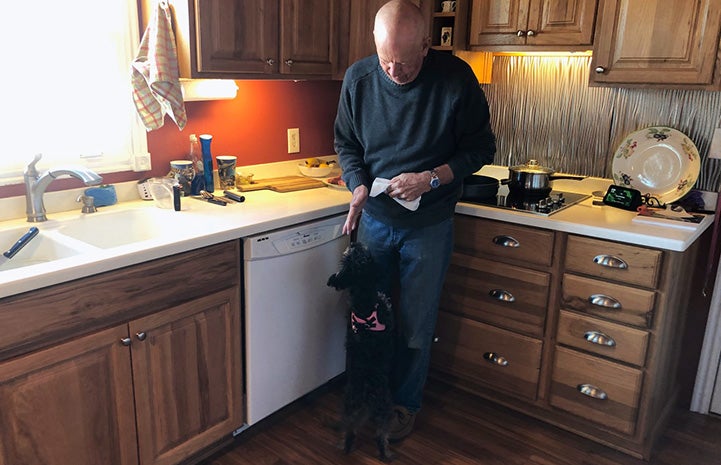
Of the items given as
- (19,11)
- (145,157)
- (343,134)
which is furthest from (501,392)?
(19,11)

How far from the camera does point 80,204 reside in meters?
2.18

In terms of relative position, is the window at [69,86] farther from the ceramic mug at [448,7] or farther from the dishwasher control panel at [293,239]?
the ceramic mug at [448,7]

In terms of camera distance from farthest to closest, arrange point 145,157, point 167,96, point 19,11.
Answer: point 145,157 < point 167,96 < point 19,11

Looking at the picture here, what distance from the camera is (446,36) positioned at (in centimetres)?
271

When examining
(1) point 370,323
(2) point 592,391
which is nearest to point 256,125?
(1) point 370,323

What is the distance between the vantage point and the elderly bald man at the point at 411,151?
2027 mm

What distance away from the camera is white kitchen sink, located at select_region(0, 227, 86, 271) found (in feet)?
6.14

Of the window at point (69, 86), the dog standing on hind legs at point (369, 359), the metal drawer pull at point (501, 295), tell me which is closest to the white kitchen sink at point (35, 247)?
the window at point (69, 86)

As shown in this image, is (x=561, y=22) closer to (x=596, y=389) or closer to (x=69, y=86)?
(x=596, y=389)

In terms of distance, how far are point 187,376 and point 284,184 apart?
0.99 metres

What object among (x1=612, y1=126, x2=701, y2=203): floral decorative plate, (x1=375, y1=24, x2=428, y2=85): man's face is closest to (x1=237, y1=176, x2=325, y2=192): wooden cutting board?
(x1=375, y1=24, x2=428, y2=85): man's face

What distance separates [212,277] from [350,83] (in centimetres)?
85

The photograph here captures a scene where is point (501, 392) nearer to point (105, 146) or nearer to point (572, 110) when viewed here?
point (572, 110)

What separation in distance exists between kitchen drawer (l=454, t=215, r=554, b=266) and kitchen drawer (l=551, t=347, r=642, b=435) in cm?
40
